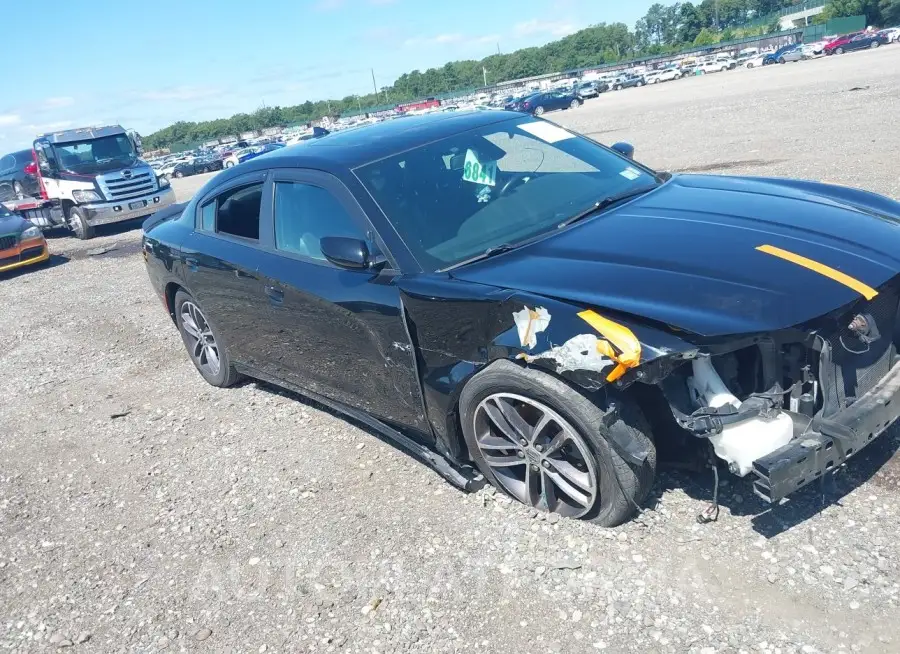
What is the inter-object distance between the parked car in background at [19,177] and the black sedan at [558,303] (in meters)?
14.4

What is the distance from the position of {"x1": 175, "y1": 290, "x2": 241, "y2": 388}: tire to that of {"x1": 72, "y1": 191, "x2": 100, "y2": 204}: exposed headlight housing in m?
11.4

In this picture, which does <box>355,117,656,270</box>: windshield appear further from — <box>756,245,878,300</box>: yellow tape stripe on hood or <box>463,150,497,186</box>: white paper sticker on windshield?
<box>756,245,878,300</box>: yellow tape stripe on hood

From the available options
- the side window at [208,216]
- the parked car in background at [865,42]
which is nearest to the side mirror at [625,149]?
the side window at [208,216]

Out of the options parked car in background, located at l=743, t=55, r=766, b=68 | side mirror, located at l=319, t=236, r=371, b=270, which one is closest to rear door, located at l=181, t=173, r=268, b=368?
side mirror, located at l=319, t=236, r=371, b=270

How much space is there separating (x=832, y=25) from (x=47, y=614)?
291ft

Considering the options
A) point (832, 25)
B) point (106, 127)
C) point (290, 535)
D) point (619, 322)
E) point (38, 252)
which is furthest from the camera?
point (832, 25)

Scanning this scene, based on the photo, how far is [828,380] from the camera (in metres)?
2.75

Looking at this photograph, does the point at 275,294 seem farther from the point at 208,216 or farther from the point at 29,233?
the point at 29,233

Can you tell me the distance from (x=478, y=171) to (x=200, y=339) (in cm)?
280

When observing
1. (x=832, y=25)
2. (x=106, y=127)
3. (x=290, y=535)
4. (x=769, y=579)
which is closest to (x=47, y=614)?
(x=290, y=535)

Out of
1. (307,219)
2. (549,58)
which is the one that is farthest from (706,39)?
(307,219)

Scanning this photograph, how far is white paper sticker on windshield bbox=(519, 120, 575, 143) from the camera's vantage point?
4.41 metres

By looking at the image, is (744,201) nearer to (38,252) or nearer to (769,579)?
(769,579)

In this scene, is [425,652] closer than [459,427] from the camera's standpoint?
Yes
